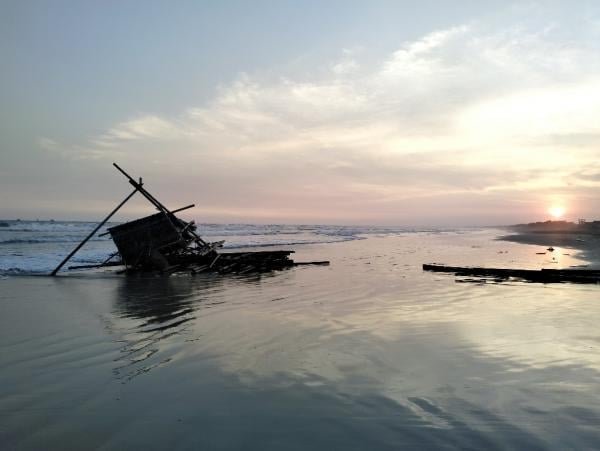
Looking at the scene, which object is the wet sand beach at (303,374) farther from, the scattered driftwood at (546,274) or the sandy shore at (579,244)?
the sandy shore at (579,244)

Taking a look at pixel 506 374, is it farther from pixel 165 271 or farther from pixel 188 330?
pixel 165 271

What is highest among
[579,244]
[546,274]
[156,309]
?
[579,244]

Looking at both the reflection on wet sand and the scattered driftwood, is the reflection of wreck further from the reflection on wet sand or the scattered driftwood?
the scattered driftwood

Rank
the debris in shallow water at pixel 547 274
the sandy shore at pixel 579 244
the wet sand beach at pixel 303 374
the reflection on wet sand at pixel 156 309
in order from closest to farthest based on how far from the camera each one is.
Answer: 1. the wet sand beach at pixel 303 374
2. the reflection on wet sand at pixel 156 309
3. the debris in shallow water at pixel 547 274
4. the sandy shore at pixel 579 244

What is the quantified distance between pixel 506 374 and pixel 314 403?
9.35ft

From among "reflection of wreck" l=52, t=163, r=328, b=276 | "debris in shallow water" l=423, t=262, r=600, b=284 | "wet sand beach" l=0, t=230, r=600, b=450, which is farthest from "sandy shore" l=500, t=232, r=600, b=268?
"reflection of wreck" l=52, t=163, r=328, b=276

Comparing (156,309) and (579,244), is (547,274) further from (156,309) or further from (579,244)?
(579,244)

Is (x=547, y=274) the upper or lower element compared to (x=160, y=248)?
lower

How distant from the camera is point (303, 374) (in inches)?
230

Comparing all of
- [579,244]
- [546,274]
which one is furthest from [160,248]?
[579,244]

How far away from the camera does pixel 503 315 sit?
958 centimetres

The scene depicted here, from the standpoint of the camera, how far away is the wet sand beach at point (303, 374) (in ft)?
13.7

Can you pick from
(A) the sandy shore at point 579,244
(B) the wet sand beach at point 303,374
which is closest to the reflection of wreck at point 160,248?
(B) the wet sand beach at point 303,374

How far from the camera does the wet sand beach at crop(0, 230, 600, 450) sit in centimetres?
416
